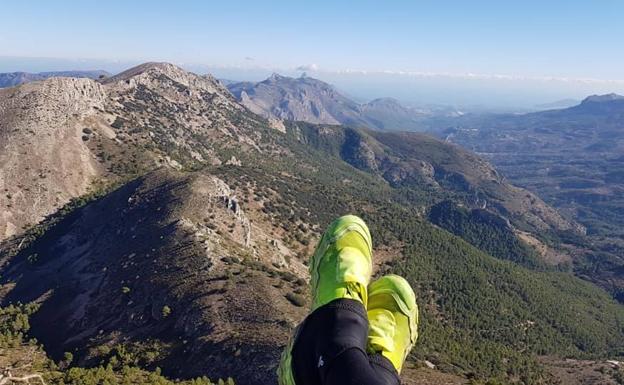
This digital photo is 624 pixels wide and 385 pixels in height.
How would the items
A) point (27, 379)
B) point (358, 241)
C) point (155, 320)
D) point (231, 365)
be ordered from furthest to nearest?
1. point (155, 320)
2. point (231, 365)
3. point (27, 379)
4. point (358, 241)

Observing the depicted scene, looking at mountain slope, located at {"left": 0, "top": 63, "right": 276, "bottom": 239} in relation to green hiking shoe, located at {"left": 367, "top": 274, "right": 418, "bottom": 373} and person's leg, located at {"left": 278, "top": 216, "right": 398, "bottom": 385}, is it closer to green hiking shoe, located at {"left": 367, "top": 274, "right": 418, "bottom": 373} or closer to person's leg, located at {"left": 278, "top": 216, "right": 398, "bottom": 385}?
person's leg, located at {"left": 278, "top": 216, "right": 398, "bottom": 385}

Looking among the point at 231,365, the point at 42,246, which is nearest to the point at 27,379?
the point at 231,365

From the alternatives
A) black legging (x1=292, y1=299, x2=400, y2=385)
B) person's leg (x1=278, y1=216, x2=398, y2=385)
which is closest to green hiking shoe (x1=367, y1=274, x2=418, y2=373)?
person's leg (x1=278, y1=216, x2=398, y2=385)

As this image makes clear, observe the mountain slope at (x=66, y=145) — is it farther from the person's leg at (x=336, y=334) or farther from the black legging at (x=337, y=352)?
the black legging at (x=337, y=352)

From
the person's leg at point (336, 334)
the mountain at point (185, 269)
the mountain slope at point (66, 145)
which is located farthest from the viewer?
the mountain slope at point (66, 145)

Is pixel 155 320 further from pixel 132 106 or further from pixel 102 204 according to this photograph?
pixel 132 106

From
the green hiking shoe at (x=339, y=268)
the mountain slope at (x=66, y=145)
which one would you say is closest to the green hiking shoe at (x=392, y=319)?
the green hiking shoe at (x=339, y=268)

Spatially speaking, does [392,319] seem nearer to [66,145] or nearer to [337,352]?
[337,352]
